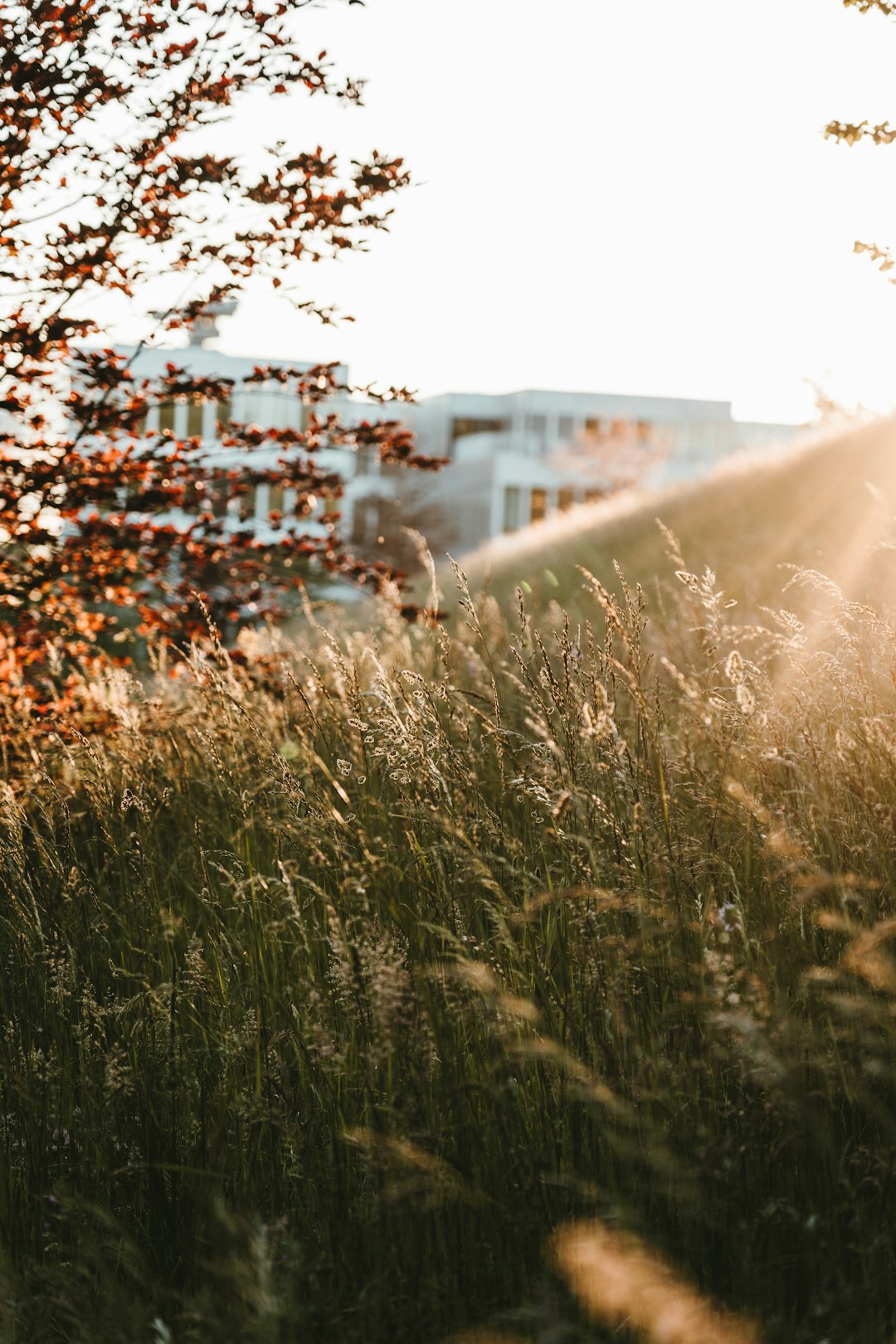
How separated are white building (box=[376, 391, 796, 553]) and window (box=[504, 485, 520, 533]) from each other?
0.04m

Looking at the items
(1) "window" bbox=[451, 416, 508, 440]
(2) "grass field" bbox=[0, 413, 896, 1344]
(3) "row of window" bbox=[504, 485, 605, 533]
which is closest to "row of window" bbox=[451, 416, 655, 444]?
(1) "window" bbox=[451, 416, 508, 440]

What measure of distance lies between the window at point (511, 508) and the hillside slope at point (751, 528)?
3569cm

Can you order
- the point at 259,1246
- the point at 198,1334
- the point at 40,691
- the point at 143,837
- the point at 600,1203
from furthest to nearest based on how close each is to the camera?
the point at 40,691
the point at 143,837
the point at 600,1203
the point at 198,1334
the point at 259,1246

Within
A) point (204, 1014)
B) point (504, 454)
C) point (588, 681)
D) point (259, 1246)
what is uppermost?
point (504, 454)

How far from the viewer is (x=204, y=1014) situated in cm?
262

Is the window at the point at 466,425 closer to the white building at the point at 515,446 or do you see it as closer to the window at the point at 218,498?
the white building at the point at 515,446

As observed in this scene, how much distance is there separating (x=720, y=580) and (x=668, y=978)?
797 cm

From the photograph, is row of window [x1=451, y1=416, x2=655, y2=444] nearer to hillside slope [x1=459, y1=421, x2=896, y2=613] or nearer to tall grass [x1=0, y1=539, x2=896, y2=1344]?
hillside slope [x1=459, y1=421, x2=896, y2=613]

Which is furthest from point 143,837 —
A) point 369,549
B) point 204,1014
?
point 369,549

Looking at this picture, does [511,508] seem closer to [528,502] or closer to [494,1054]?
[528,502]

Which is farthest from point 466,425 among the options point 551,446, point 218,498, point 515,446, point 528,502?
point 218,498

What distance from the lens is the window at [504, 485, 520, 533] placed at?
5447 cm

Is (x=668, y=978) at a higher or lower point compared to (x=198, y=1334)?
higher

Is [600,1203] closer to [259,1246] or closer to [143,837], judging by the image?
[259,1246]
